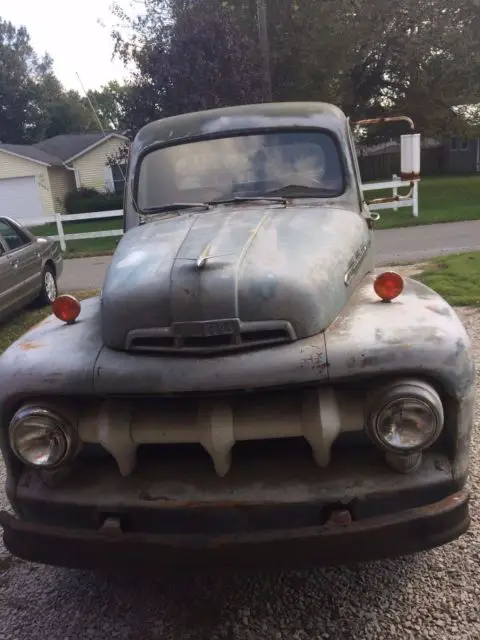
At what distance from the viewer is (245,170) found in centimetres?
399

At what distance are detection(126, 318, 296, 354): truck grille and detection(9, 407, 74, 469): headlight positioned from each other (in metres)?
0.53

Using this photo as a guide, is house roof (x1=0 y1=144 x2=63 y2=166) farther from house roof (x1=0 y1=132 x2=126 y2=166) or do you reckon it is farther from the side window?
the side window

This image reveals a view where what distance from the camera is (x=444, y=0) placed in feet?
61.6

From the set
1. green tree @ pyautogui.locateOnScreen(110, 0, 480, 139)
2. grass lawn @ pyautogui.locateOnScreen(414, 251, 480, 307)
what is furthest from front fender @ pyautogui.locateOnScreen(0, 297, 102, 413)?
green tree @ pyautogui.locateOnScreen(110, 0, 480, 139)

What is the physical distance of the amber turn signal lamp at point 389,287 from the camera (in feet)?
9.45

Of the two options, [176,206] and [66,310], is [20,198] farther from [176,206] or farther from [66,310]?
[66,310]

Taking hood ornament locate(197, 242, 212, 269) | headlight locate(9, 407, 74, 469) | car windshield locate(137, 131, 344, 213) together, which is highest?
car windshield locate(137, 131, 344, 213)

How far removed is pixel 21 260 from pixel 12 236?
1.75 ft

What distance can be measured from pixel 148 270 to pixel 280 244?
644 millimetres

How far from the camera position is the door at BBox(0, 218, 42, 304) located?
332 inches

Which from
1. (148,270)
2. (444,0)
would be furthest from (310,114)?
(444,0)

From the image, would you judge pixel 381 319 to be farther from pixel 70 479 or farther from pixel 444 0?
pixel 444 0

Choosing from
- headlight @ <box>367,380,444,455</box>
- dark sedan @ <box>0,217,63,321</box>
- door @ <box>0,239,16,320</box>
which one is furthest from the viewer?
dark sedan @ <box>0,217,63,321</box>

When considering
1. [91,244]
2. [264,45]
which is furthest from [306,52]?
[91,244]
